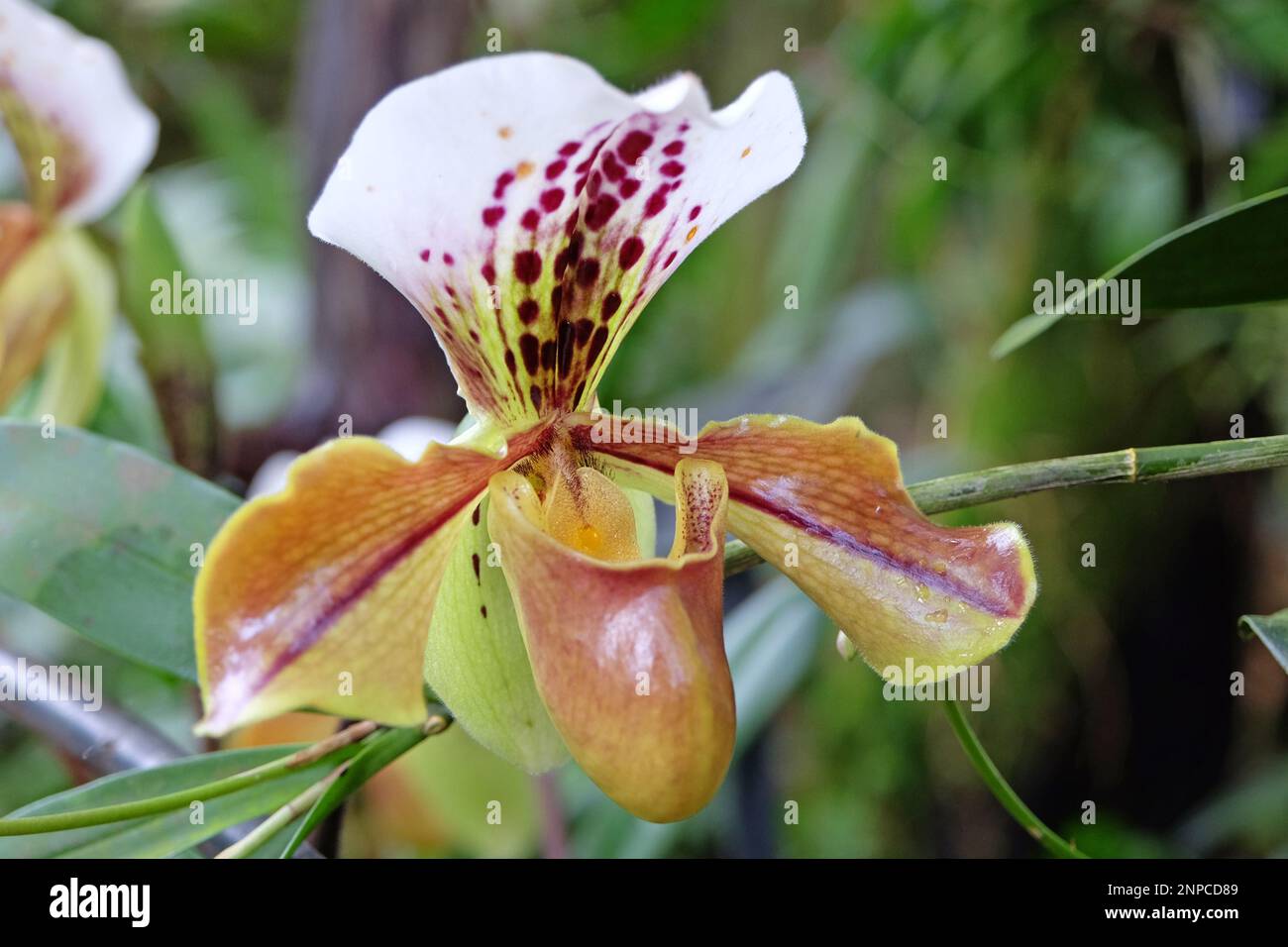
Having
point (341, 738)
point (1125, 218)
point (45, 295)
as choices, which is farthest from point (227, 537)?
point (1125, 218)

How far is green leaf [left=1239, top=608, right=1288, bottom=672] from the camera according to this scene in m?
0.38

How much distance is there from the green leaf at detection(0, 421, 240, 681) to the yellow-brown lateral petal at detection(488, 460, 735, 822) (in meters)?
0.21

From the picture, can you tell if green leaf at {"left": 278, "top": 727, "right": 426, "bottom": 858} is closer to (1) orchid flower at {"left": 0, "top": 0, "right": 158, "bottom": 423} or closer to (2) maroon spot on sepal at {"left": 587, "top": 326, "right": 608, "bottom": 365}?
(2) maroon spot on sepal at {"left": 587, "top": 326, "right": 608, "bottom": 365}

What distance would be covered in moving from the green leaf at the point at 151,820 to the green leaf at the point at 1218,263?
341 millimetres

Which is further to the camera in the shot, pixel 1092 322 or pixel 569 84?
pixel 1092 322

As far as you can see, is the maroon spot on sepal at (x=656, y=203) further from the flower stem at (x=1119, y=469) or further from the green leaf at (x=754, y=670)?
the green leaf at (x=754, y=670)

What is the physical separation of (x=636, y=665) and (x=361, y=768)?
0.45 ft

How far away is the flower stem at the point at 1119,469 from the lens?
0.38 metres

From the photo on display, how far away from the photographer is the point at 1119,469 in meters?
0.39

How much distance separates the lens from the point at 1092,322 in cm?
119

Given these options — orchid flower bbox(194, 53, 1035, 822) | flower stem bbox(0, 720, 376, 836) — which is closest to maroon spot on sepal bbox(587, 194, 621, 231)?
orchid flower bbox(194, 53, 1035, 822)

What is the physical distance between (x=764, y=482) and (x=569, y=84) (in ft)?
0.56

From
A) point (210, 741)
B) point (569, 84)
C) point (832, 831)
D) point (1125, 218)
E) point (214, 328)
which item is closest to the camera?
point (569, 84)
